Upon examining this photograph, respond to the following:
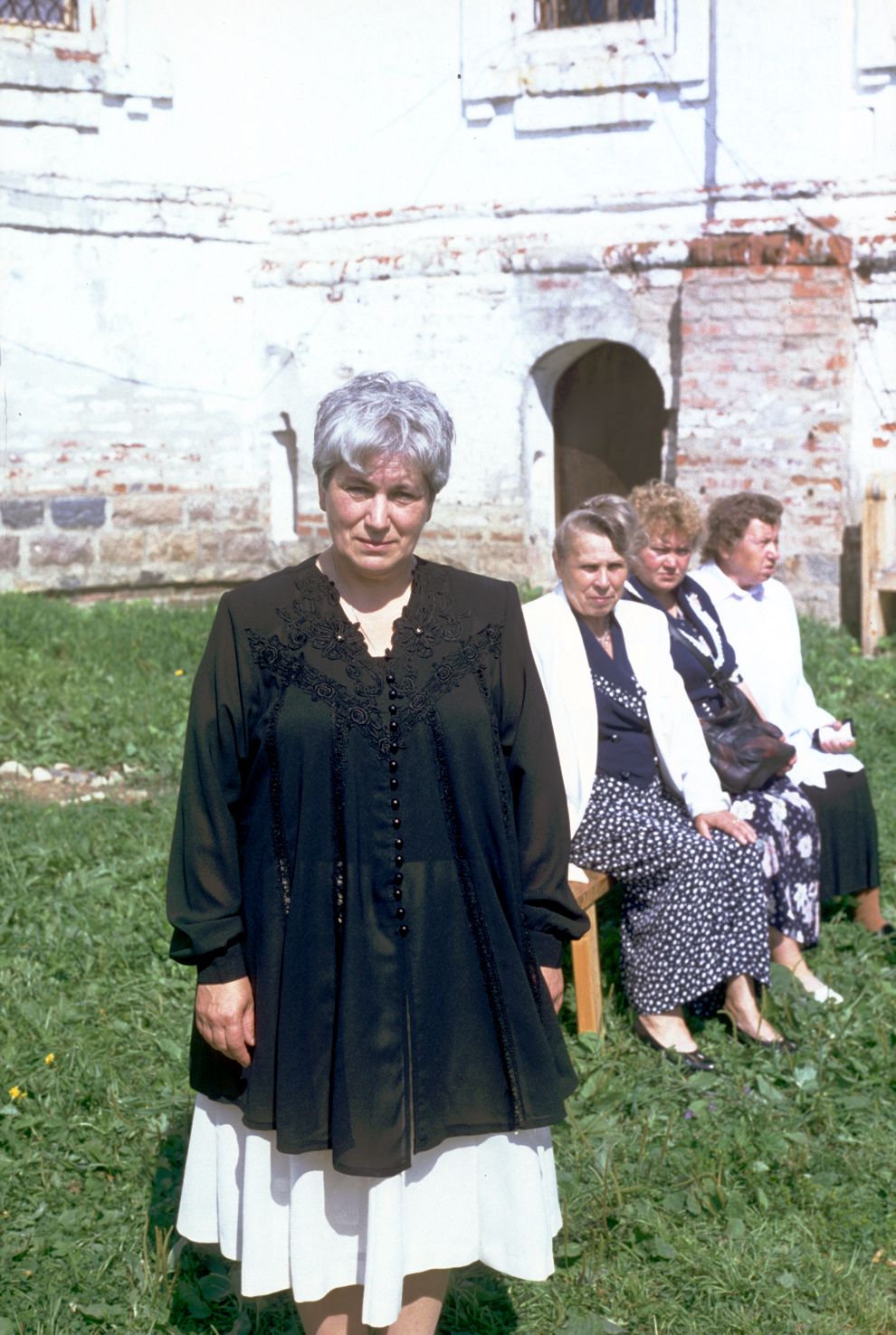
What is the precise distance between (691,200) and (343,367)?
2838mm

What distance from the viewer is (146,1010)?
4.50 metres

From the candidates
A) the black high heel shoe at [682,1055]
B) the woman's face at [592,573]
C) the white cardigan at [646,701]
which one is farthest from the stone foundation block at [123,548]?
the black high heel shoe at [682,1055]

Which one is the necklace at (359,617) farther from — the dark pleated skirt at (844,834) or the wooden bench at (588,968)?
the dark pleated skirt at (844,834)

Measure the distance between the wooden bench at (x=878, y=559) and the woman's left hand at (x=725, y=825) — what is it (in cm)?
501

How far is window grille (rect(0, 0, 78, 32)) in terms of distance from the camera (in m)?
9.93

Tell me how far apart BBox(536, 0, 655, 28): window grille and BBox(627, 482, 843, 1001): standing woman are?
5.71 m

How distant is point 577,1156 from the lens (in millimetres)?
3750

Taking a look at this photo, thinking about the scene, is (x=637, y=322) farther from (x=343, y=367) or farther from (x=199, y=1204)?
(x=199, y=1204)

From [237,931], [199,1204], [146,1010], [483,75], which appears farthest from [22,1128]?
[483,75]

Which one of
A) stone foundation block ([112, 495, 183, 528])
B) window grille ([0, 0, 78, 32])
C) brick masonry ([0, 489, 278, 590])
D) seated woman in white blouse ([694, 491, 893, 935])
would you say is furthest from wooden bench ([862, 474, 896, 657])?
window grille ([0, 0, 78, 32])

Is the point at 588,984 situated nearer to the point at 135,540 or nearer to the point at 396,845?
the point at 396,845

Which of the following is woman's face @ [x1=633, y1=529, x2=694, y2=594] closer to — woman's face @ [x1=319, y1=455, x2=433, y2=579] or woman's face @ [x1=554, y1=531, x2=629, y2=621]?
woman's face @ [x1=554, y1=531, x2=629, y2=621]

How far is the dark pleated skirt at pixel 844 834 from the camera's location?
204 inches

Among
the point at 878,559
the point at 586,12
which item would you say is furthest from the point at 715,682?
the point at 586,12
